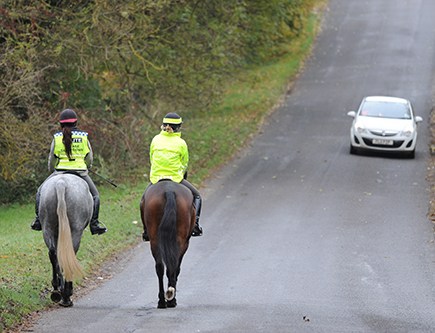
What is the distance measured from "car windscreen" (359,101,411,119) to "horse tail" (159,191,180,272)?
67.8ft

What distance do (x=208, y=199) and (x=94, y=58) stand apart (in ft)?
15.1

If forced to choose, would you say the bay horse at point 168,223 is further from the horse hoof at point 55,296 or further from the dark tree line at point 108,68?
the dark tree line at point 108,68

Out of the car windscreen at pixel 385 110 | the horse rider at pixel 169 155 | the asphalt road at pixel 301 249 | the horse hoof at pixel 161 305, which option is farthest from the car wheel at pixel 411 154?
the horse hoof at pixel 161 305

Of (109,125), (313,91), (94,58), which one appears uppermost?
(94,58)

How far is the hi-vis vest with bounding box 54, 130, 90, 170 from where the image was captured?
43.2 ft

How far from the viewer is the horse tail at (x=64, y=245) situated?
12.4 meters

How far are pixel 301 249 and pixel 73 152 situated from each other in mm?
6517

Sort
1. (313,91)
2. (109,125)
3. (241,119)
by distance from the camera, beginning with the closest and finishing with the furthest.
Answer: (109,125) → (241,119) → (313,91)

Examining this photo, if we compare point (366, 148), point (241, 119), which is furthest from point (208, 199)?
point (241, 119)

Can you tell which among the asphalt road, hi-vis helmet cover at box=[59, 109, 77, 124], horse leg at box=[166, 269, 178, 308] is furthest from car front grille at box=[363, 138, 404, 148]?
horse leg at box=[166, 269, 178, 308]

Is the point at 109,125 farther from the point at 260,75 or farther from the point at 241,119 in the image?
the point at 260,75

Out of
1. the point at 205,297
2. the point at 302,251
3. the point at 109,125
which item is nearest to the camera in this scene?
the point at 205,297

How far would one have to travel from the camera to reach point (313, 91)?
140 feet

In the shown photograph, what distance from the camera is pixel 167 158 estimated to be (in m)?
13.0
